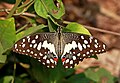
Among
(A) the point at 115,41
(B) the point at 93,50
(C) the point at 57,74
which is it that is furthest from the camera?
(A) the point at 115,41

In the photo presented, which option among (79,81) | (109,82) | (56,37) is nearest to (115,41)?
(109,82)

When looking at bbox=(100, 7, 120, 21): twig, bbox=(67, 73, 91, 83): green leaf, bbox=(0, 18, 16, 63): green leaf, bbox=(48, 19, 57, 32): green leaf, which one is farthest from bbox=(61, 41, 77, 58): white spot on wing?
bbox=(100, 7, 120, 21): twig

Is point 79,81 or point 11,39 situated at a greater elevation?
point 11,39

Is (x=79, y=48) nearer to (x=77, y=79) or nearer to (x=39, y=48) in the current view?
(x=39, y=48)

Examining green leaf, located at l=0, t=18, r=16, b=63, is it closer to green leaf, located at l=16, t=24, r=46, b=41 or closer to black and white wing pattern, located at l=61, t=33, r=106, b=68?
green leaf, located at l=16, t=24, r=46, b=41

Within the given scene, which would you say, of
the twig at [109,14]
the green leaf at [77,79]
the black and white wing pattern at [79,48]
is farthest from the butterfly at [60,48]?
the twig at [109,14]

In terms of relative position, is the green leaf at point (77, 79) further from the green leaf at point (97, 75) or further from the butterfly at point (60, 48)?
the butterfly at point (60, 48)

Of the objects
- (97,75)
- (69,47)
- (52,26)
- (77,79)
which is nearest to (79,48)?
(69,47)

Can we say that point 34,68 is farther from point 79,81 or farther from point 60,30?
point 60,30
